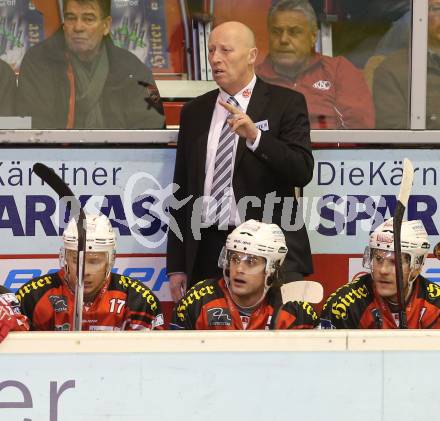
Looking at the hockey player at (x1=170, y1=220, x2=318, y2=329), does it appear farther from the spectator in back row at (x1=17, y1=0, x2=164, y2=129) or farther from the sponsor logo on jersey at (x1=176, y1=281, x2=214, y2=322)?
the spectator in back row at (x1=17, y1=0, x2=164, y2=129)

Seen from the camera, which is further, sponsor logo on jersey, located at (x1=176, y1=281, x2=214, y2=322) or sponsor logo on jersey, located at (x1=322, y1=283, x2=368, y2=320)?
sponsor logo on jersey, located at (x1=322, y1=283, x2=368, y2=320)

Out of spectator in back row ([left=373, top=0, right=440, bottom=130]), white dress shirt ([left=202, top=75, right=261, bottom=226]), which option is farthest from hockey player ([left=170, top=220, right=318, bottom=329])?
spectator in back row ([left=373, top=0, right=440, bottom=130])

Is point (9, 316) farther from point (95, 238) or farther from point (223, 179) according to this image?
point (223, 179)

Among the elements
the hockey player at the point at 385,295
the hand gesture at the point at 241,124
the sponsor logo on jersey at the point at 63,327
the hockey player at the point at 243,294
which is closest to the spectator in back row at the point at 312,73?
the hand gesture at the point at 241,124

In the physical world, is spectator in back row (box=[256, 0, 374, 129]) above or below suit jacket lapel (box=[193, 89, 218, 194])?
above

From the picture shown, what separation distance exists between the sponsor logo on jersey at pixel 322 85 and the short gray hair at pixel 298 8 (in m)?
0.26

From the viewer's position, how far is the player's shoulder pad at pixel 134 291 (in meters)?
5.76

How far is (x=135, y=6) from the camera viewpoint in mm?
6488

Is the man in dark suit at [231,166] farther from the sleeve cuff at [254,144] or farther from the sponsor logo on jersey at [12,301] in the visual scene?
the sponsor logo on jersey at [12,301]

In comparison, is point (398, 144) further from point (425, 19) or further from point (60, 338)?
point (60, 338)

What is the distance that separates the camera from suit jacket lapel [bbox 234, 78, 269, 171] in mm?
6113

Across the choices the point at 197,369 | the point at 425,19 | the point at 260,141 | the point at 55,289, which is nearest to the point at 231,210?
the point at 260,141

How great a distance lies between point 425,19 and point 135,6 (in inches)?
55.3

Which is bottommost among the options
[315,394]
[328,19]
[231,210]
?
[315,394]
